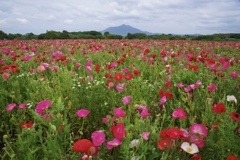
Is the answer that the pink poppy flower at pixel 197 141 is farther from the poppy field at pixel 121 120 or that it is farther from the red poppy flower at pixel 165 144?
the red poppy flower at pixel 165 144

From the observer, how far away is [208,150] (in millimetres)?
1597

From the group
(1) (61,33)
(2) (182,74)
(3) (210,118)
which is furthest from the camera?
(1) (61,33)

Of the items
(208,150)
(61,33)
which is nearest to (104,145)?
(208,150)

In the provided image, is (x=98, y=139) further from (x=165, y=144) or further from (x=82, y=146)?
(x=165, y=144)

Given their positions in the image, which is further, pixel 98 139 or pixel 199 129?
pixel 199 129

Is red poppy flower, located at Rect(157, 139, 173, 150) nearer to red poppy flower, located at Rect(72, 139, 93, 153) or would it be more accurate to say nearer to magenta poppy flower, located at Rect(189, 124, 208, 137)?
magenta poppy flower, located at Rect(189, 124, 208, 137)

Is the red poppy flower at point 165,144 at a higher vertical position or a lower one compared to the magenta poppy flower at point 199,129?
lower

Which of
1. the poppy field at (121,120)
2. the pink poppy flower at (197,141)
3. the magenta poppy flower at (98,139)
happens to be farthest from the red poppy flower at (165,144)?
the magenta poppy flower at (98,139)

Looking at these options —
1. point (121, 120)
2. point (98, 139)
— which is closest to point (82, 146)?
point (98, 139)

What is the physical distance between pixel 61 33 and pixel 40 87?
18386mm

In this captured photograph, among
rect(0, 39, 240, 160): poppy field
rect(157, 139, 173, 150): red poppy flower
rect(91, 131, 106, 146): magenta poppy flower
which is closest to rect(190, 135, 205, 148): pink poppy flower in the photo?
rect(0, 39, 240, 160): poppy field

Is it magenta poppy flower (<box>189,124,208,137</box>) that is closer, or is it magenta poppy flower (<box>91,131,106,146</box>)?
magenta poppy flower (<box>91,131,106,146</box>)

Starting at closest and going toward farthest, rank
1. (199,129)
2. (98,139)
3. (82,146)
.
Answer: (82,146)
(98,139)
(199,129)

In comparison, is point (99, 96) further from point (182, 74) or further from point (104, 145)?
point (182, 74)
